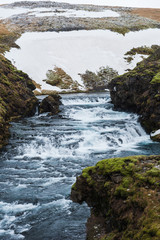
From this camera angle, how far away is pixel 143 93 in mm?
26391

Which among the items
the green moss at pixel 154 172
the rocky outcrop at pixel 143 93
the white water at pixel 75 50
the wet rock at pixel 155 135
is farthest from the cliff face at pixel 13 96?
the white water at pixel 75 50

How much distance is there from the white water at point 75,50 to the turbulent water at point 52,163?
33089mm

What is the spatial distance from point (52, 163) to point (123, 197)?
9.45 m

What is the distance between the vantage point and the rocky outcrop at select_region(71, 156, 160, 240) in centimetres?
562

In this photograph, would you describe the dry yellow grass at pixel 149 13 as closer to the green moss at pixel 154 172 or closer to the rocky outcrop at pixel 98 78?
the rocky outcrop at pixel 98 78

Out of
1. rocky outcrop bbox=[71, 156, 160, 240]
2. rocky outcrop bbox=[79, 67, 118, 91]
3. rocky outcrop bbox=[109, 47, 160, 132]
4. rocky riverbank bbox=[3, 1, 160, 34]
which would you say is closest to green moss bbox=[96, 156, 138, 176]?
rocky outcrop bbox=[71, 156, 160, 240]

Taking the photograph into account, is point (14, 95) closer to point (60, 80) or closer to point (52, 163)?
point (52, 163)

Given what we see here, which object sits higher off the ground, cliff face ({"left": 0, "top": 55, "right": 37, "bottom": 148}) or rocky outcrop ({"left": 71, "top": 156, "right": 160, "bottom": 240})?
cliff face ({"left": 0, "top": 55, "right": 37, "bottom": 148})

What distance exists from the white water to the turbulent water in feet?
109

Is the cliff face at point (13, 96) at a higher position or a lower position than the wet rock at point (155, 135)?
higher

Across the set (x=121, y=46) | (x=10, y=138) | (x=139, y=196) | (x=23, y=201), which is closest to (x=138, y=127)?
(x=10, y=138)

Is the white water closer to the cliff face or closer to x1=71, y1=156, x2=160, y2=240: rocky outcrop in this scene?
the cliff face

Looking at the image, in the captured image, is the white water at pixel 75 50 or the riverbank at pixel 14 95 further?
the white water at pixel 75 50

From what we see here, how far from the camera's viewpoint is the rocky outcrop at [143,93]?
2243 cm
